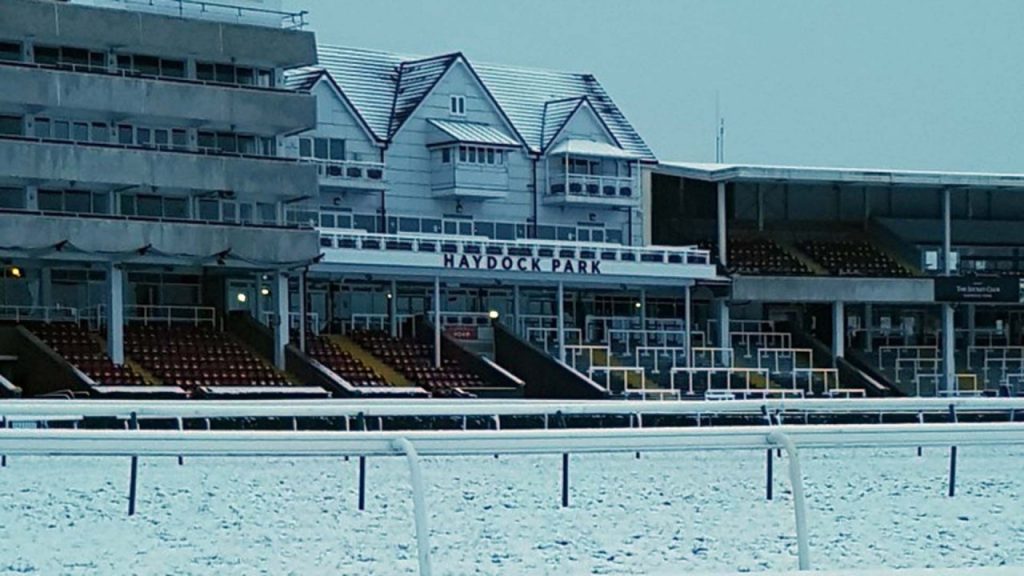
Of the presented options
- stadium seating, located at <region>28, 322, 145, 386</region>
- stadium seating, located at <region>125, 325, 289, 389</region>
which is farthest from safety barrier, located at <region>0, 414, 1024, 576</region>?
stadium seating, located at <region>125, 325, 289, 389</region>

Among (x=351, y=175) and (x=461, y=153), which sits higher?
(x=461, y=153)

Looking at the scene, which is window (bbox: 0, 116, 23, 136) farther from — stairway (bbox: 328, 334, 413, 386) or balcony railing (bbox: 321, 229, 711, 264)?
stairway (bbox: 328, 334, 413, 386)

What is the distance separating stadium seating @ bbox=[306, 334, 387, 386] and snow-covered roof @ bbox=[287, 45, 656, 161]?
31.2 feet

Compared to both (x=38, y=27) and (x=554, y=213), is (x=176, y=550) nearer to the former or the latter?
(x=38, y=27)

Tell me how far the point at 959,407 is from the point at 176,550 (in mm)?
20390

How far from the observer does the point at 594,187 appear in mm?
69125

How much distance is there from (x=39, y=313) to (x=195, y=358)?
17.7 feet

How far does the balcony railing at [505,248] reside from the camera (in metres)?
57.4

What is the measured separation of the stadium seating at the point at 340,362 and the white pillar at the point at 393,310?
2441 mm

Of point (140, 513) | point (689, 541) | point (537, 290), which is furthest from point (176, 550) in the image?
point (537, 290)

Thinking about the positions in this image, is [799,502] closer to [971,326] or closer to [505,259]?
[505,259]

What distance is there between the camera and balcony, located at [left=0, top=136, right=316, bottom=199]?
51.8m

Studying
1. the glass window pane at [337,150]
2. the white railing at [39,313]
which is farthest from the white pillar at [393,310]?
the white railing at [39,313]

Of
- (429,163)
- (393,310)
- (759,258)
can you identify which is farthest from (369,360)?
(759,258)
